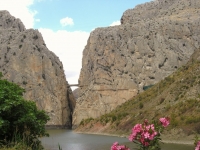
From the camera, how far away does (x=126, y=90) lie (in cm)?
10569

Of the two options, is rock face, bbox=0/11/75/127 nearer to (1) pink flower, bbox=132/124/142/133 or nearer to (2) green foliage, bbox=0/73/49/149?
(2) green foliage, bbox=0/73/49/149

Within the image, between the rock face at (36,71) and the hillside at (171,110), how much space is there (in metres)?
40.3

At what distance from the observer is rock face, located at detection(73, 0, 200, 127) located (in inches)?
A: 4178

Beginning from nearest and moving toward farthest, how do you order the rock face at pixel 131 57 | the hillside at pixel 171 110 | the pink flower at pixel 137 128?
the pink flower at pixel 137 128, the hillside at pixel 171 110, the rock face at pixel 131 57

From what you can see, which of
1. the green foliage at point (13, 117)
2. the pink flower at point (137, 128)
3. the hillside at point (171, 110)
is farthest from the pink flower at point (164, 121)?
the hillside at point (171, 110)

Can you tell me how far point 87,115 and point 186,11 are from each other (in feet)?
171

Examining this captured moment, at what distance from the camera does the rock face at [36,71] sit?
110 meters

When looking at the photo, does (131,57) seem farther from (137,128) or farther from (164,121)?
(137,128)

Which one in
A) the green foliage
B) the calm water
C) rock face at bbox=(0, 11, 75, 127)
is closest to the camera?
the green foliage

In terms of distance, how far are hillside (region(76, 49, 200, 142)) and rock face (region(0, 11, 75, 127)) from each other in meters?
40.3

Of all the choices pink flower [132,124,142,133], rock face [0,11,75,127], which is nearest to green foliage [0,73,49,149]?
pink flower [132,124,142,133]

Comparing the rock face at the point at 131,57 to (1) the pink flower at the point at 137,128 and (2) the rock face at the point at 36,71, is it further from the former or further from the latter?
(1) the pink flower at the point at 137,128

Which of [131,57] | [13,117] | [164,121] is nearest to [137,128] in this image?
[164,121]

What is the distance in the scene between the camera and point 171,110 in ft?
158
